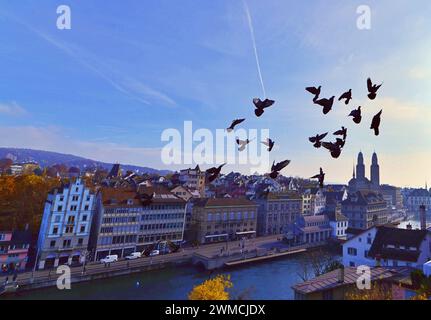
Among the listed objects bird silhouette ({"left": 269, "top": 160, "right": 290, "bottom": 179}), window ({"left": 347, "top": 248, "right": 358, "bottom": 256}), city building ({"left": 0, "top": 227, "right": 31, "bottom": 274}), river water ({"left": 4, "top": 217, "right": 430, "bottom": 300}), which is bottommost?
river water ({"left": 4, "top": 217, "right": 430, "bottom": 300})

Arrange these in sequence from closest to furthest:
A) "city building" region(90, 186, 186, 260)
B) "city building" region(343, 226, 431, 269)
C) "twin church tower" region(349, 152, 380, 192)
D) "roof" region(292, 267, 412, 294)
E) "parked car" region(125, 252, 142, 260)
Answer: "roof" region(292, 267, 412, 294), "city building" region(343, 226, 431, 269), "parked car" region(125, 252, 142, 260), "city building" region(90, 186, 186, 260), "twin church tower" region(349, 152, 380, 192)

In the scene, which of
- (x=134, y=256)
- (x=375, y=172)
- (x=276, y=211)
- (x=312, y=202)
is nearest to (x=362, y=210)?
(x=312, y=202)

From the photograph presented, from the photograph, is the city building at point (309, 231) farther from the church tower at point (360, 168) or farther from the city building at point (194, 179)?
the church tower at point (360, 168)

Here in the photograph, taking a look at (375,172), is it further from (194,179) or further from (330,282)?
(330,282)

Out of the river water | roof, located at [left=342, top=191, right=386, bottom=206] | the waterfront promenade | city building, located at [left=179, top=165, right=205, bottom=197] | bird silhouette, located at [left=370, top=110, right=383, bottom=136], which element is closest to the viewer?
bird silhouette, located at [left=370, top=110, right=383, bottom=136]

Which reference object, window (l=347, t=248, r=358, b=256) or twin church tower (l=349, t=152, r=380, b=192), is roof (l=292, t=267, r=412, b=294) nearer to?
window (l=347, t=248, r=358, b=256)

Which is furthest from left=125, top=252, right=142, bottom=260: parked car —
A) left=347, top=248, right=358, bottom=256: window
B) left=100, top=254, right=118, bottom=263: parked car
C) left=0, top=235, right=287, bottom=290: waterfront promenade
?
left=347, top=248, right=358, bottom=256: window
